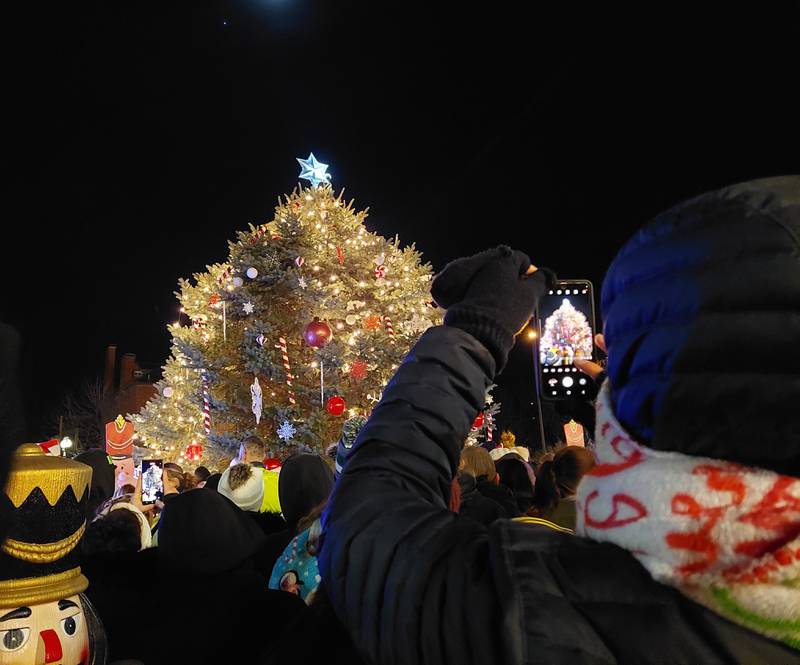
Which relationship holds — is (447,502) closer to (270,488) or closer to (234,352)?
(270,488)

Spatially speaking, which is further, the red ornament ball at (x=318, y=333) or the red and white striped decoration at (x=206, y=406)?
the red and white striped decoration at (x=206, y=406)

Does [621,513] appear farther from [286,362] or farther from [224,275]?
[224,275]

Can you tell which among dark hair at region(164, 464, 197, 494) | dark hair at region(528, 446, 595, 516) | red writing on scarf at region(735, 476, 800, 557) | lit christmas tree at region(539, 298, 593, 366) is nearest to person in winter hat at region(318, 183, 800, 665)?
red writing on scarf at region(735, 476, 800, 557)

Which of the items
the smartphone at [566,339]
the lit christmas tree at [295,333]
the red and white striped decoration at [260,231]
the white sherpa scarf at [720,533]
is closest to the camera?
the white sherpa scarf at [720,533]

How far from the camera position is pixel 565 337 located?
2.32 m

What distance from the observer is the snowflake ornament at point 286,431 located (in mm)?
14812

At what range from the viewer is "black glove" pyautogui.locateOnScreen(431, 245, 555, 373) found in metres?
1.18

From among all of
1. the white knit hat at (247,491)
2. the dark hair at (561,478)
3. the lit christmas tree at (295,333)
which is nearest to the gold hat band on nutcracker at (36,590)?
the dark hair at (561,478)

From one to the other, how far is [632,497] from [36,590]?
189cm

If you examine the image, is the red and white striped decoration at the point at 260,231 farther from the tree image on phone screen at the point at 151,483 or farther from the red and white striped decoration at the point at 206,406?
the tree image on phone screen at the point at 151,483

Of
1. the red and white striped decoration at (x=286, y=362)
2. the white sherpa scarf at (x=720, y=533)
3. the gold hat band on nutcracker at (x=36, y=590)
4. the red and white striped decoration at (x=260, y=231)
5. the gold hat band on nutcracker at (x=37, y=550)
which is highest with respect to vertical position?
the red and white striped decoration at (x=260, y=231)

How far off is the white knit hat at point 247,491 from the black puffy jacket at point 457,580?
482cm

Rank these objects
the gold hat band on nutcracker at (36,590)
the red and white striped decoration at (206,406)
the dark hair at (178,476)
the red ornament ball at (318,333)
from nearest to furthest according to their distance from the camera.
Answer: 1. the gold hat band on nutcracker at (36,590)
2. the dark hair at (178,476)
3. the red ornament ball at (318,333)
4. the red and white striped decoration at (206,406)

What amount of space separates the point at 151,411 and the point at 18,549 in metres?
16.2
